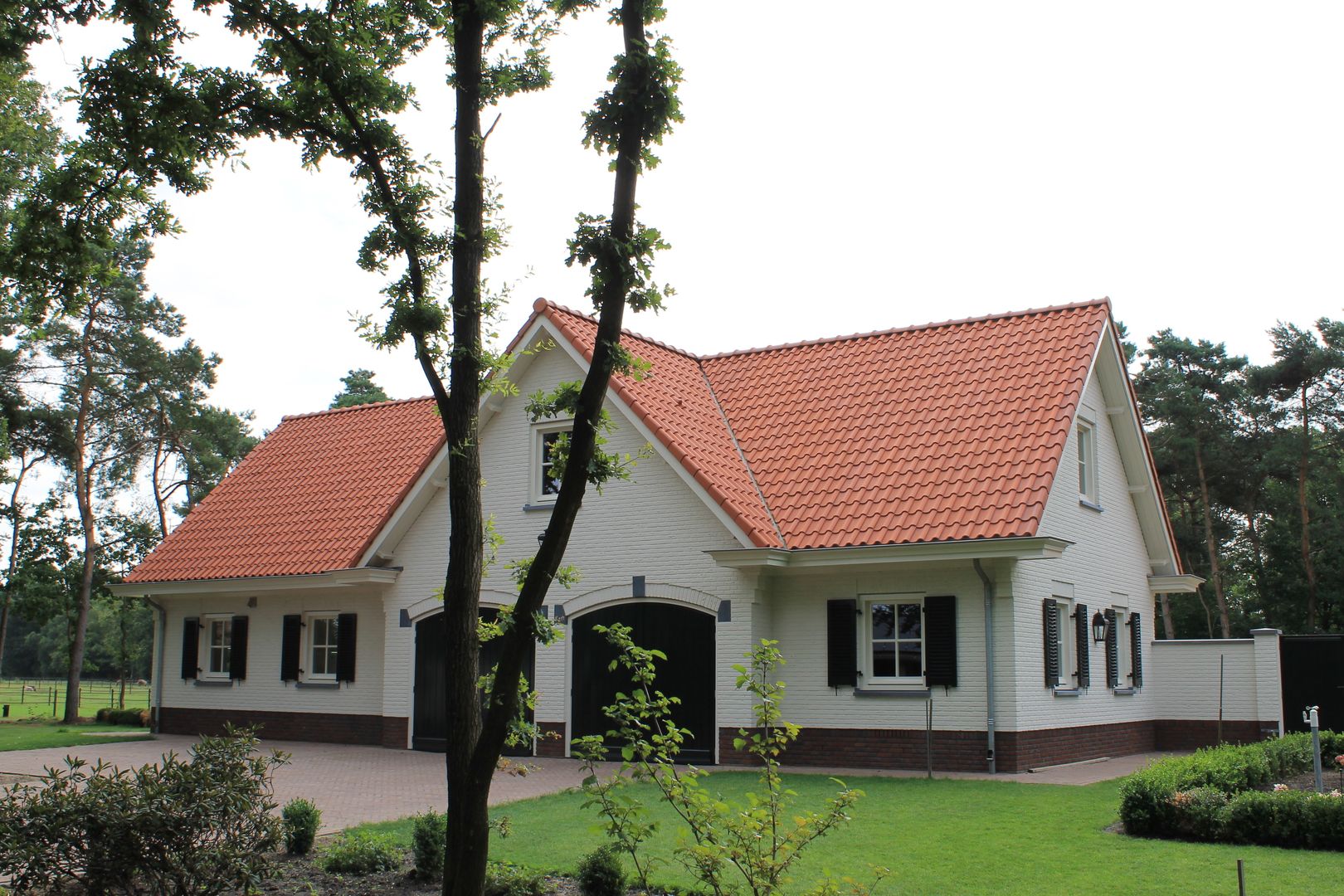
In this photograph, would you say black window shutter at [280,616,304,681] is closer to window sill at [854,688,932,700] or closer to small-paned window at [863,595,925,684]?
window sill at [854,688,932,700]

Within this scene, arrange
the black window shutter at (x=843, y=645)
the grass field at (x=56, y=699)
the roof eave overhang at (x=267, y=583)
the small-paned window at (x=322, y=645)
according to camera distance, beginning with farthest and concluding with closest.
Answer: the grass field at (x=56, y=699), the small-paned window at (x=322, y=645), the roof eave overhang at (x=267, y=583), the black window shutter at (x=843, y=645)

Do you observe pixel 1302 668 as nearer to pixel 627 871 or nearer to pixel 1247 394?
pixel 627 871

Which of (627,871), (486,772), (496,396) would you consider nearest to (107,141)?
(486,772)

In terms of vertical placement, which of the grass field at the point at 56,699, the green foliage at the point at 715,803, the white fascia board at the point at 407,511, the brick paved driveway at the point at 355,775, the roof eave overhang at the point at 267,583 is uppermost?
the white fascia board at the point at 407,511

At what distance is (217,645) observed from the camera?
2459 cm

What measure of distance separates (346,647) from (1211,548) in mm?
32236

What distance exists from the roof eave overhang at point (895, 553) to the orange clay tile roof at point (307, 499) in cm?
676

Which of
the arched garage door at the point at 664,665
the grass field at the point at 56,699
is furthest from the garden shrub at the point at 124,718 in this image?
→ the arched garage door at the point at 664,665

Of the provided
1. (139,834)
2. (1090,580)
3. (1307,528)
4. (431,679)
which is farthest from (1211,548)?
(139,834)

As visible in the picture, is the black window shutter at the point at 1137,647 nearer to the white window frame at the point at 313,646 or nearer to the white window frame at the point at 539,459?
the white window frame at the point at 539,459

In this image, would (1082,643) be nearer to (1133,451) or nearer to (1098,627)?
(1098,627)

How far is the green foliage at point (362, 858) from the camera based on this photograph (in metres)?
9.27

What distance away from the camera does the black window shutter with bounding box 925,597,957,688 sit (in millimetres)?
16328

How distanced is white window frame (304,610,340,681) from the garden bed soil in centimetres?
1349
